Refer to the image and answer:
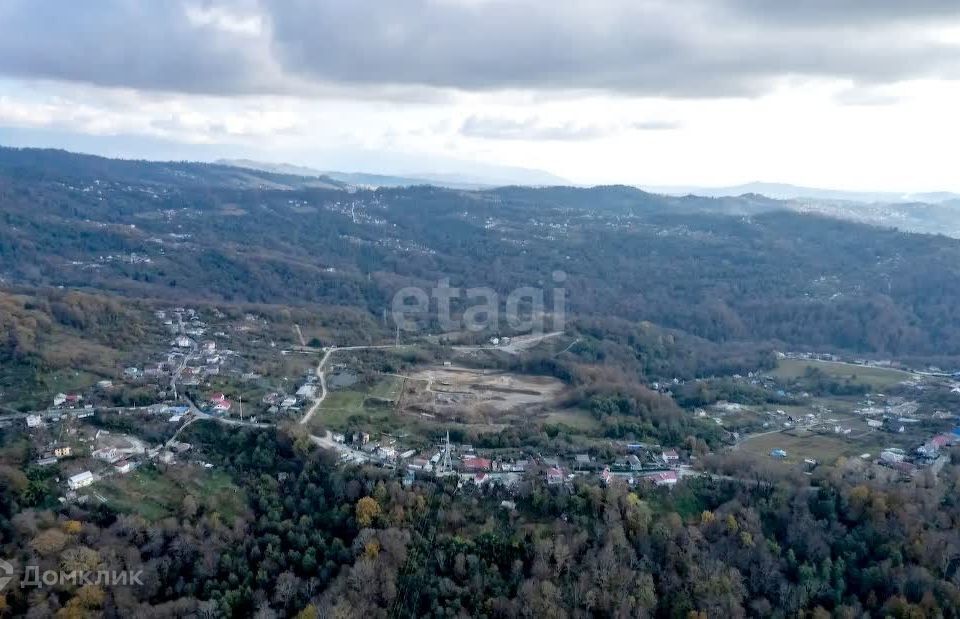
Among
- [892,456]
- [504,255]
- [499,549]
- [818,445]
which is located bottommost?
[818,445]

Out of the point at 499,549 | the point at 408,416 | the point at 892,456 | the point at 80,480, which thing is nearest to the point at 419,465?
the point at 408,416

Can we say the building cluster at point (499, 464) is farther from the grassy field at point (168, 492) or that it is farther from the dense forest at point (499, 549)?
the grassy field at point (168, 492)

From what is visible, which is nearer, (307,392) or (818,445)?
(818,445)

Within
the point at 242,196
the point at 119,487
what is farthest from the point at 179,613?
the point at 242,196

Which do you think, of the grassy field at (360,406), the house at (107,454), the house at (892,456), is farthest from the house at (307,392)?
the house at (892,456)

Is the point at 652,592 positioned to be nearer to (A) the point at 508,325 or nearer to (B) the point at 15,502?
(B) the point at 15,502

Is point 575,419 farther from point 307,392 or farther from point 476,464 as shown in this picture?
point 307,392

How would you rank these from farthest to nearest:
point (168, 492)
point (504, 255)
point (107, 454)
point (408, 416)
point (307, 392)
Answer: point (504, 255) → point (307, 392) → point (408, 416) → point (107, 454) → point (168, 492)
